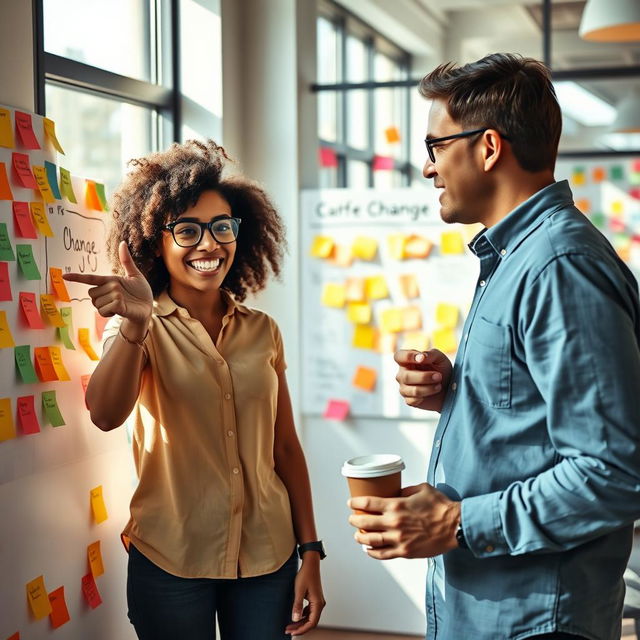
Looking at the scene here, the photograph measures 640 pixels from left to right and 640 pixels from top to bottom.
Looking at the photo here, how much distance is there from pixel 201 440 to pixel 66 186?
750mm

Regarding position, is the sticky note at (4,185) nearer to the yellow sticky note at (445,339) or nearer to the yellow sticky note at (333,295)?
the yellow sticky note at (333,295)

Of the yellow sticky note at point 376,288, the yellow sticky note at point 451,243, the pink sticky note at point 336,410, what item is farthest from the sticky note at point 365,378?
the yellow sticky note at point 451,243

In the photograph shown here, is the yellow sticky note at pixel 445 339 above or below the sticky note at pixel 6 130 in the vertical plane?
below

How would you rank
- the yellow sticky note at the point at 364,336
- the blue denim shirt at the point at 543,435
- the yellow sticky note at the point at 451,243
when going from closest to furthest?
the blue denim shirt at the point at 543,435 → the yellow sticky note at the point at 451,243 → the yellow sticky note at the point at 364,336

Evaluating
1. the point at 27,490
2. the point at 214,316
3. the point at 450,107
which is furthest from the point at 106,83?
the point at 450,107

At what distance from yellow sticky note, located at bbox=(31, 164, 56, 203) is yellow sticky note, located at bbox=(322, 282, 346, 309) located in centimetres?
189

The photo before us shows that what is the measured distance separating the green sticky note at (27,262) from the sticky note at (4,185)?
117 millimetres

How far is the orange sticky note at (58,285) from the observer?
221 centimetres

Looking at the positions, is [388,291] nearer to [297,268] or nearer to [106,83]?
[297,268]

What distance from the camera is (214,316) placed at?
2.23 metres

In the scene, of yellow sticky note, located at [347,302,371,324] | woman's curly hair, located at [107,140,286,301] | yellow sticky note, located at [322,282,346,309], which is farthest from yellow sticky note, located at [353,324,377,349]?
woman's curly hair, located at [107,140,286,301]

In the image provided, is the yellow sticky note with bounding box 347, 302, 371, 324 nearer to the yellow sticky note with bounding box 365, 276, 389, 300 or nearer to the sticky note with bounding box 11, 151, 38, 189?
the yellow sticky note with bounding box 365, 276, 389, 300

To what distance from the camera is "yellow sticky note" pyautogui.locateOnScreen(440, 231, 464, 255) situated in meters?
3.81

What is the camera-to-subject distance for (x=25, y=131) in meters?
2.12
